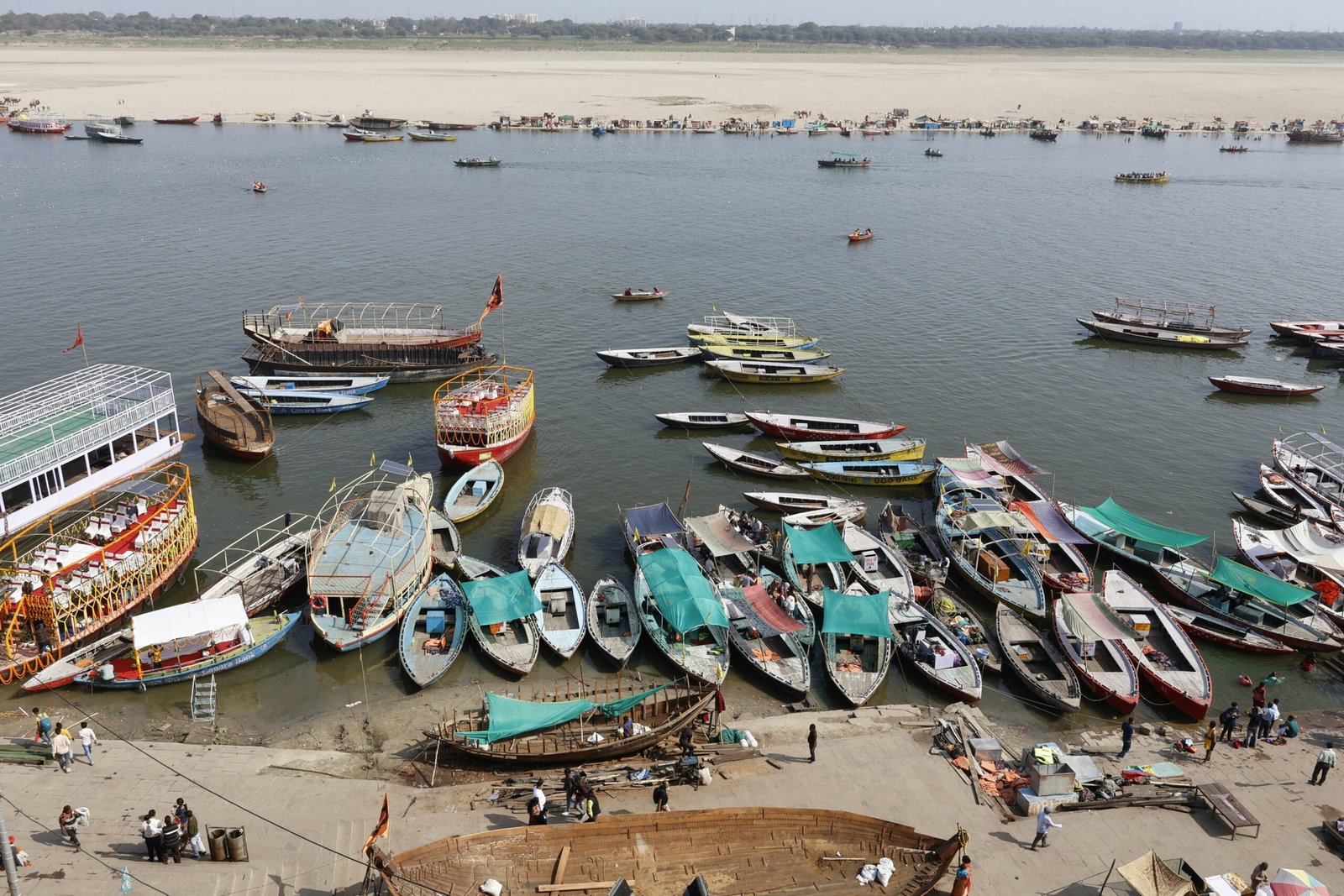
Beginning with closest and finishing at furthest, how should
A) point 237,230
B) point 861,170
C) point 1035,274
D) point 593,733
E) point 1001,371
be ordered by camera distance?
1. point 593,733
2. point 1001,371
3. point 1035,274
4. point 237,230
5. point 861,170

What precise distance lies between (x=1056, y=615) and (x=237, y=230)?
96.5m

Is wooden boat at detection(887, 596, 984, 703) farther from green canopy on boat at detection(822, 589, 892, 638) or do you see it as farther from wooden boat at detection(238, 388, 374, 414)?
wooden boat at detection(238, 388, 374, 414)

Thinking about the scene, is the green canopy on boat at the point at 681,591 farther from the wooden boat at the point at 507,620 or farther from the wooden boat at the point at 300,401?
the wooden boat at the point at 300,401

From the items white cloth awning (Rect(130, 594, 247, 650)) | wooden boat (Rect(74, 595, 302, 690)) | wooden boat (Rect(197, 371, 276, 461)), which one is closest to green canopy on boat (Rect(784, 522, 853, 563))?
wooden boat (Rect(74, 595, 302, 690))

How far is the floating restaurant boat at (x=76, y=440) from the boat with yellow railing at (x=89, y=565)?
0.82 m

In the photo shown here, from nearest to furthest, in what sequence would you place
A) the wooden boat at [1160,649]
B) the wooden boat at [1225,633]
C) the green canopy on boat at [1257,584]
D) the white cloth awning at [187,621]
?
the white cloth awning at [187,621], the wooden boat at [1160,649], the wooden boat at [1225,633], the green canopy on boat at [1257,584]

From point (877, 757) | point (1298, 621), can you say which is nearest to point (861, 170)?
point (1298, 621)

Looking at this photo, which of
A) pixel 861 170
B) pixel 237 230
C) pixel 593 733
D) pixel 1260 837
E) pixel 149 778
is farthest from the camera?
pixel 861 170

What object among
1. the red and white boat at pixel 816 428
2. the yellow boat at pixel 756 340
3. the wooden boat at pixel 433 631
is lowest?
the wooden boat at pixel 433 631

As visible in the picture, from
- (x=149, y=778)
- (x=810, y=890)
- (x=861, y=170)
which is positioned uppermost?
(x=861, y=170)

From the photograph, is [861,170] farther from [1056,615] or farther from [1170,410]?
[1056,615]

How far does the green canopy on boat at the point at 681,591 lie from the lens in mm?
34969

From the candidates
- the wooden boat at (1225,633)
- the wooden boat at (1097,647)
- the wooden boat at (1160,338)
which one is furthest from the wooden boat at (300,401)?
the wooden boat at (1160,338)

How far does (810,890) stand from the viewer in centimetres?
2233
